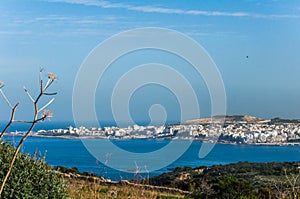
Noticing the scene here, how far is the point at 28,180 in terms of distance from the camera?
4660 mm

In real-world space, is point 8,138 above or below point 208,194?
above

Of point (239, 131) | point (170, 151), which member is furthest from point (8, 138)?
point (239, 131)

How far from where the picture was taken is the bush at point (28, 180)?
4.54 metres

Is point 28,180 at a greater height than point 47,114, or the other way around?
point 47,114

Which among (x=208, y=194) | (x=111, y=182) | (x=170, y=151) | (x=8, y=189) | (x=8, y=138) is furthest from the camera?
(x=170, y=151)

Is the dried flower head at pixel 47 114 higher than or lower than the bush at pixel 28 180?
higher

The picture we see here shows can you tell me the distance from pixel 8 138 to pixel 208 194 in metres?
4.73

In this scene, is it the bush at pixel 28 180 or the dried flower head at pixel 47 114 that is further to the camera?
the bush at pixel 28 180

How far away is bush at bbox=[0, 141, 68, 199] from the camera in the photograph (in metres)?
4.54

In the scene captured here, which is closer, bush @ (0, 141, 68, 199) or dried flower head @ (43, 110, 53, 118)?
dried flower head @ (43, 110, 53, 118)

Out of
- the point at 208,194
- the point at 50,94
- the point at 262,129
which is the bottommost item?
the point at 208,194

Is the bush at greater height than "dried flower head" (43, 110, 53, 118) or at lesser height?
lesser

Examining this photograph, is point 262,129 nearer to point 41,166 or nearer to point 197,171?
point 197,171

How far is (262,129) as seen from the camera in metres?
56.0
